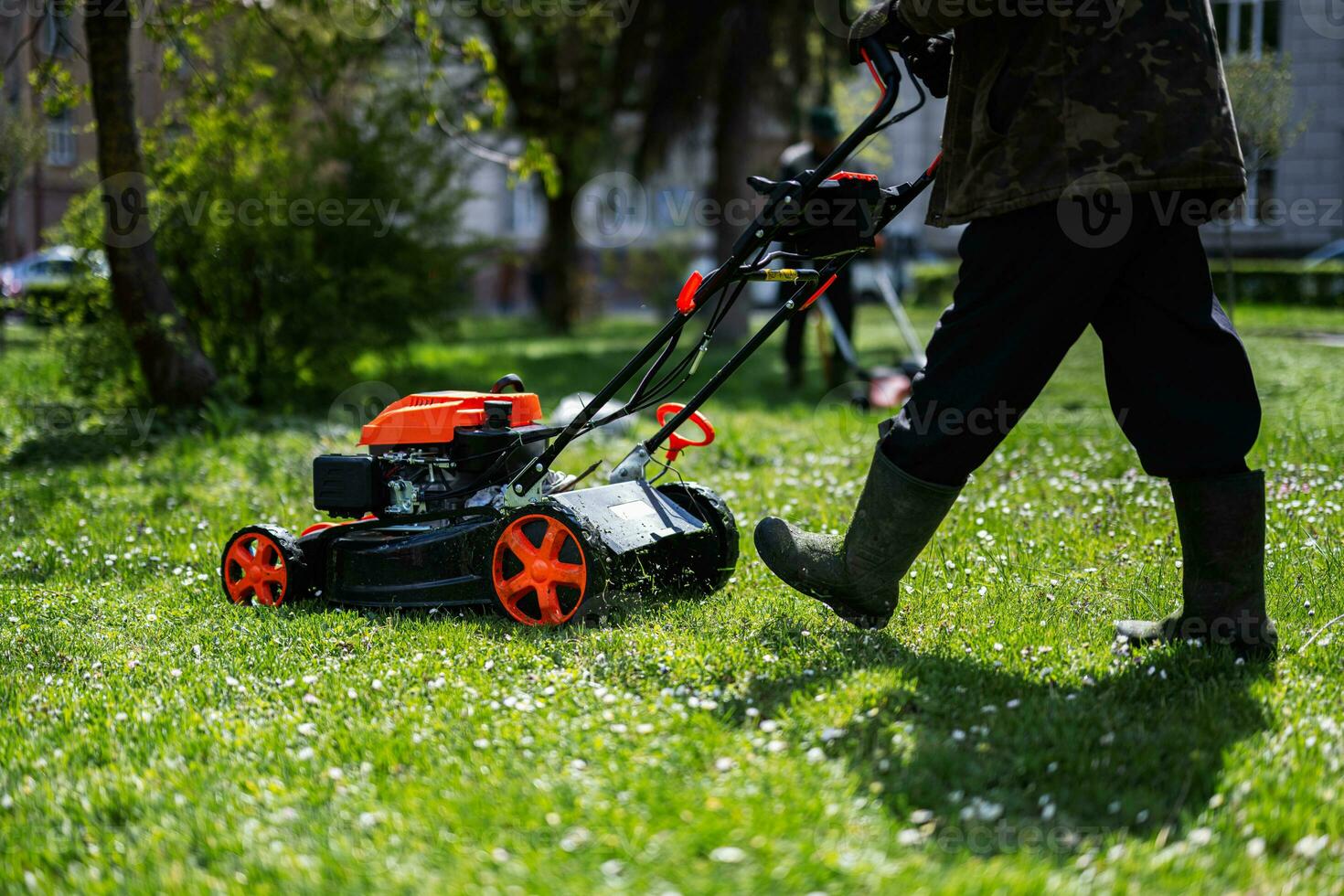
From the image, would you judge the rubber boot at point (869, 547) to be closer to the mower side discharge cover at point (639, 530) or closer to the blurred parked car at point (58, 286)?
the mower side discharge cover at point (639, 530)

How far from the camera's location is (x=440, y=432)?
4219 mm

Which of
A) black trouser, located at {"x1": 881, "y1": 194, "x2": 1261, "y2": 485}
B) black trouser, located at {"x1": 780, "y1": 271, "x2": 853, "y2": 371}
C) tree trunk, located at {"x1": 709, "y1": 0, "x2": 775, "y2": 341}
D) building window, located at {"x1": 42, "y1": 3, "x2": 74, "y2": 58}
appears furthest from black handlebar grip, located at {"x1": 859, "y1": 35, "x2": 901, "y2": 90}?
tree trunk, located at {"x1": 709, "y1": 0, "x2": 775, "y2": 341}

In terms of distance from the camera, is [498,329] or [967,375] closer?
[967,375]

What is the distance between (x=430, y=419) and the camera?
422cm

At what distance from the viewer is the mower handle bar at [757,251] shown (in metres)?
3.33

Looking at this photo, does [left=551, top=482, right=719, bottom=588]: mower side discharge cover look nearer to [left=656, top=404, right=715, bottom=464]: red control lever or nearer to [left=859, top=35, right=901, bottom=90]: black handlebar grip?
[left=656, top=404, right=715, bottom=464]: red control lever

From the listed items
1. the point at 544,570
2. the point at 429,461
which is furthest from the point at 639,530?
the point at 429,461

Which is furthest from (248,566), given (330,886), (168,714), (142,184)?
(142,184)

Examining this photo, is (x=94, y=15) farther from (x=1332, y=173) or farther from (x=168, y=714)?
(x=1332, y=173)

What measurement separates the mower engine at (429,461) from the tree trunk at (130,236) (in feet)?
16.6

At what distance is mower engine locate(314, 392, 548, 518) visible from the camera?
13.8ft

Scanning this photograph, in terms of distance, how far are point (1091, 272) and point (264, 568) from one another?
2.79m

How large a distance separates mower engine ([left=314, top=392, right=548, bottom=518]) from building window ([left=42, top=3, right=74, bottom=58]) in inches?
186

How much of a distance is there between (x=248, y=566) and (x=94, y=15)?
5.46m
